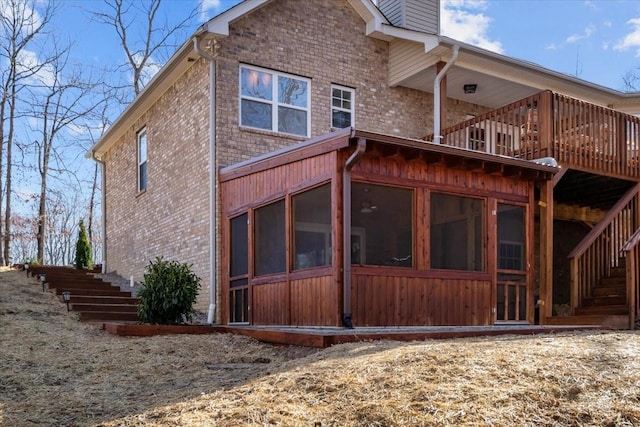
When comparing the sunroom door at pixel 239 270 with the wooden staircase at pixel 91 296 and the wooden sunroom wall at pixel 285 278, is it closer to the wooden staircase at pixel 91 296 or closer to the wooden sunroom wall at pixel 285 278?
the wooden sunroom wall at pixel 285 278

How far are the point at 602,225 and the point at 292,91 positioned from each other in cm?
621

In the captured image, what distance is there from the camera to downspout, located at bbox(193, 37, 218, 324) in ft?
36.4

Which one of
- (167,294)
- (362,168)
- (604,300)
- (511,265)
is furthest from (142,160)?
(604,300)

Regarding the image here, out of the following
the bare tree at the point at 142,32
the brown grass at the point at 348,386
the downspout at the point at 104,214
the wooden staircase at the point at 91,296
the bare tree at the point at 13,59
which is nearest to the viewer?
the brown grass at the point at 348,386

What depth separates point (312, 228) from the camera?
907 cm

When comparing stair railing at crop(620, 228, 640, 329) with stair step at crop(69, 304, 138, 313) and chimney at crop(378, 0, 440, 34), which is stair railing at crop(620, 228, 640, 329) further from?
stair step at crop(69, 304, 138, 313)

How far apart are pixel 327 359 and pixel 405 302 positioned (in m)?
3.18

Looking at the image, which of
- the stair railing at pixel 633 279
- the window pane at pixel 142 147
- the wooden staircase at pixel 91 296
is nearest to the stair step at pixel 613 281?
the stair railing at pixel 633 279

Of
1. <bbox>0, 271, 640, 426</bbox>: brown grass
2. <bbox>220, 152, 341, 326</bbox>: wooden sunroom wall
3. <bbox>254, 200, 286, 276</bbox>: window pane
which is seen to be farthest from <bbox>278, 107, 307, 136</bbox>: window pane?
<bbox>0, 271, 640, 426</bbox>: brown grass

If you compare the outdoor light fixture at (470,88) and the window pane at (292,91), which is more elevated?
the outdoor light fixture at (470,88)

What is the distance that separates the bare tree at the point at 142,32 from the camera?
2562 cm

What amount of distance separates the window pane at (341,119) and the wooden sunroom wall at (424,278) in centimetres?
390

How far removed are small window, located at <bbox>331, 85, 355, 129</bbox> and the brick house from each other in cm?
3

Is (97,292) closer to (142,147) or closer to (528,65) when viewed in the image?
(142,147)
